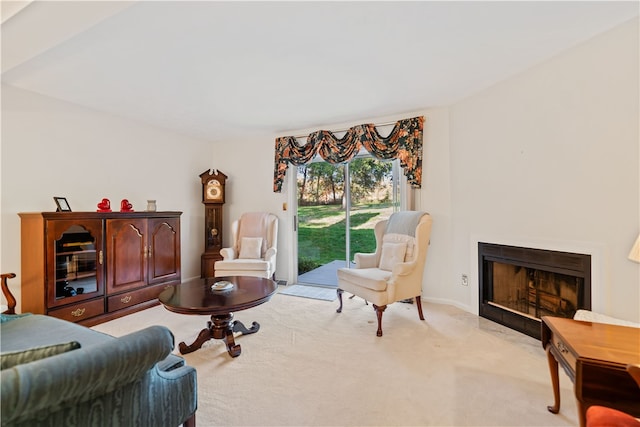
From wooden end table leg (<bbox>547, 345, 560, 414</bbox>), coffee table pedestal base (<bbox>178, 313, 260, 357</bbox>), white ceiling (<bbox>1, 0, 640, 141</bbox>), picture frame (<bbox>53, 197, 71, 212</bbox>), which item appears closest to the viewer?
wooden end table leg (<bbox>547, 345, 560, 414</bbox>)

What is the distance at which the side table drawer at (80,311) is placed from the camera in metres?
2.65

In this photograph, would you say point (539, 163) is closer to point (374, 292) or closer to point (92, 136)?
point (374, 292)

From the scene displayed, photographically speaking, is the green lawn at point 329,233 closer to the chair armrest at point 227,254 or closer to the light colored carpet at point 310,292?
the light colored carpet at point 310,292

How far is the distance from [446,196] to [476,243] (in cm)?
66

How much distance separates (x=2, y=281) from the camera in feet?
7.50

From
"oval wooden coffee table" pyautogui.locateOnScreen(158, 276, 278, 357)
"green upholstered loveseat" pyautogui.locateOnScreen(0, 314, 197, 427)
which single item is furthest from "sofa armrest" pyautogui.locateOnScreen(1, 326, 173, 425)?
"oval wooden coffee table" pyautogui.locateOnScreen(158, 276, 278, 357)

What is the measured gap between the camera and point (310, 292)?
4.01 meters

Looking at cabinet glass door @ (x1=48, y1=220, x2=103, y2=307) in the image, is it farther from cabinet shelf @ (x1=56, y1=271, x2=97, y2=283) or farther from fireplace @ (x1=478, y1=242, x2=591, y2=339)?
fireplace @ (x1=478, y1=242, x2=591, y2=339)

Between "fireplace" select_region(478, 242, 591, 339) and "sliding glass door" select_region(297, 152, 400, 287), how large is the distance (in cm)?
140

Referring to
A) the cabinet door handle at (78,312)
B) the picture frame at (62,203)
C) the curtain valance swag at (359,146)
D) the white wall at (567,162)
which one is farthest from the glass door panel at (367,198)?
the picture frame at (62,203)

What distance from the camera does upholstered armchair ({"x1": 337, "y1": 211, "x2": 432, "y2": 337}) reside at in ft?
8.89

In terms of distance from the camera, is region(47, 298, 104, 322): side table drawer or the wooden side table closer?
the wooden side table

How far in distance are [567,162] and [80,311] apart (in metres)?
4.55

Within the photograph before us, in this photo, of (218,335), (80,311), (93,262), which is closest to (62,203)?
(93,262)
